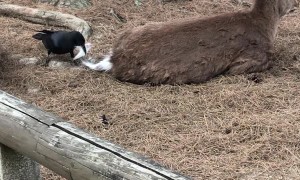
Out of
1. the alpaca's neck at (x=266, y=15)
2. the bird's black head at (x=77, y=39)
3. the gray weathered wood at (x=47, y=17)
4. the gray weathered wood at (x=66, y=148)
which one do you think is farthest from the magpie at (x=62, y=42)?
the gray weathered wood at (x=66, y=148)

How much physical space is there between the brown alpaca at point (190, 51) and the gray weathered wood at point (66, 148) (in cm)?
276

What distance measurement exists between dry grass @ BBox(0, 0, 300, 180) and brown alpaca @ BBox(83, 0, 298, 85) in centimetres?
14

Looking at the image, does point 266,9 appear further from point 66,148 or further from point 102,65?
point 66,148

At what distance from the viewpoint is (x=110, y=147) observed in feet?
8.89

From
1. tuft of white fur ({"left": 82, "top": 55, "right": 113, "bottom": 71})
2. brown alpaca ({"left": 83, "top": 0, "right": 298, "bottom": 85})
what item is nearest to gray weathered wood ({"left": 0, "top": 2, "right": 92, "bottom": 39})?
tuft of white fur ({"left": 82, "top": 55, "right": 113, "bottom": 71})

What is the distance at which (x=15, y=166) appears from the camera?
3418 millimetres

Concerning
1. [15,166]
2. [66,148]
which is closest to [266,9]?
[15,166]

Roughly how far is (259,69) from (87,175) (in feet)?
12.9

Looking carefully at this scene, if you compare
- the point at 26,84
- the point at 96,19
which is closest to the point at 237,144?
the point at 26,84

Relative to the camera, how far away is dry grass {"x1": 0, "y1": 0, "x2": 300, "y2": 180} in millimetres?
4332

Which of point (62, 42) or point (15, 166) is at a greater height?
point (15, 166)

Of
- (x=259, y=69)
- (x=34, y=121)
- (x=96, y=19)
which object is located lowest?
(x=96, y=19)

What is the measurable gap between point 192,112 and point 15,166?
224 cm

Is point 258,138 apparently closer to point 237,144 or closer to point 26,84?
point 237,144
